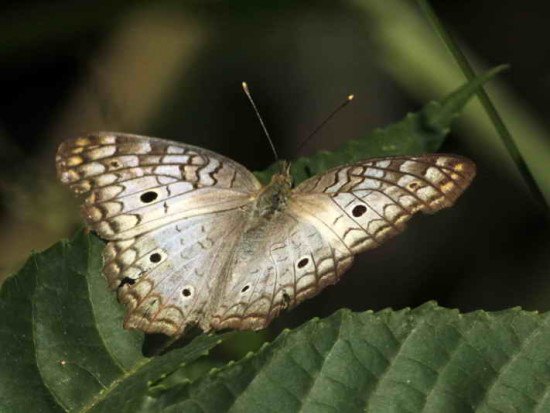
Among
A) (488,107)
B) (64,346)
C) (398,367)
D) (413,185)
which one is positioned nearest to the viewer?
(398,367)

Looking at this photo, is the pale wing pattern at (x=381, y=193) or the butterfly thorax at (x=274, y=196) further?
the butterfly thorax at (x=274, y=196)

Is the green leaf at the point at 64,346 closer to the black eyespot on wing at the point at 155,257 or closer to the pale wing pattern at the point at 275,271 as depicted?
the pale wing pattern at the point at 275,271

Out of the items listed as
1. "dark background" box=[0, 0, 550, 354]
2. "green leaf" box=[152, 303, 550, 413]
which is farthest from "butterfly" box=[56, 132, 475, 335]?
"dark background" box=[0, 0, 550, 354]

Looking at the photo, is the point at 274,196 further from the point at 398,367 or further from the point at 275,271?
the point at 398,367

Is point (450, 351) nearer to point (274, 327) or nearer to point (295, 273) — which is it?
point (295, 273)

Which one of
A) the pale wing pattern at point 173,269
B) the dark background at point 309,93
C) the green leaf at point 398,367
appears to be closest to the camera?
the green leaf at point 398,367

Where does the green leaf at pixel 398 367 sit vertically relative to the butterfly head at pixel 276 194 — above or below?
below

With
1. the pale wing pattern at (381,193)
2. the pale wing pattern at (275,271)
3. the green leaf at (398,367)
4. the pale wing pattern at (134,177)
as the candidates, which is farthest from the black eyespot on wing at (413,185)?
the green leaf at (398,367)

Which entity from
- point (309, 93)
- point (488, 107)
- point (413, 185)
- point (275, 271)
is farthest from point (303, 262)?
A: point (309, 93)
